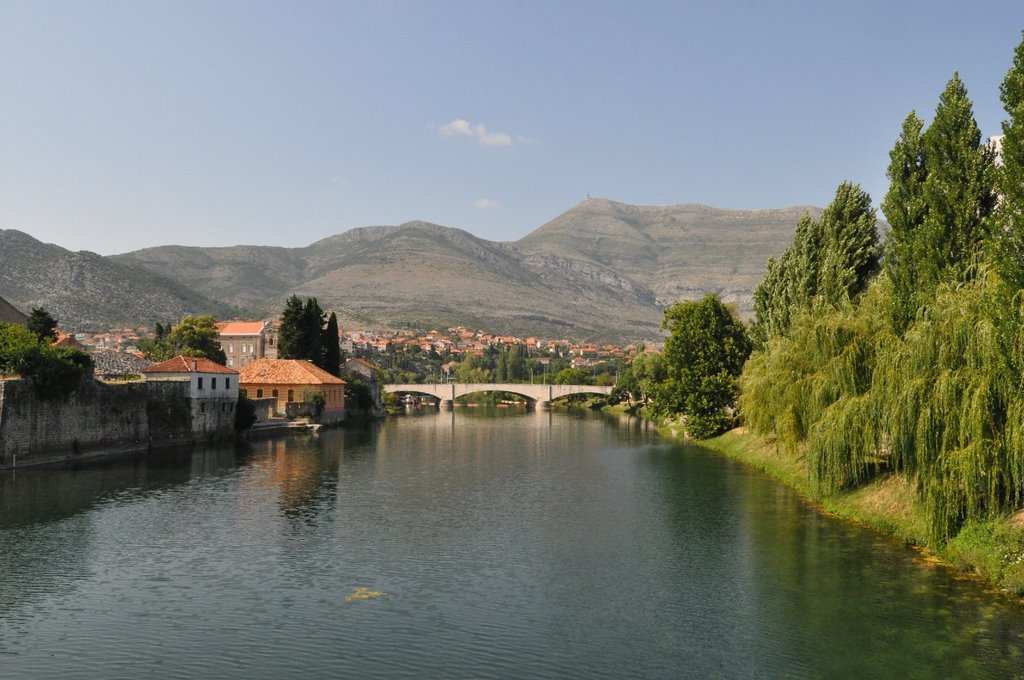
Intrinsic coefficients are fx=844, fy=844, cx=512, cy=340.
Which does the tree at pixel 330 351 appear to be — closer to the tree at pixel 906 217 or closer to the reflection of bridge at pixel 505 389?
the reflection of bridge at pixel 505 389

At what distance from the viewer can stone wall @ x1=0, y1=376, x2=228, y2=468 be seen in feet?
172

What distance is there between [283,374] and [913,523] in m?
80.0

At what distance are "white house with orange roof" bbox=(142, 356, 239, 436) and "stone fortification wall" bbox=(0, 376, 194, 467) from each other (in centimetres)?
113

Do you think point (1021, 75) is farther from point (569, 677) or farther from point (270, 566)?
point (270, 566)

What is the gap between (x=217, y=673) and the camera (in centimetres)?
1972

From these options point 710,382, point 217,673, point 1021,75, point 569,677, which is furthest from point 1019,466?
point 710,382

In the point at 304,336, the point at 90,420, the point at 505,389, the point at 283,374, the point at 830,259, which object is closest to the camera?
the point at 830,259

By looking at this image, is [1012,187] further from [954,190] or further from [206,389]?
[206,389]

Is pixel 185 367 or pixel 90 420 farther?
pixel 185 367

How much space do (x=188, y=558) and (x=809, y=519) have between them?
2627 cm

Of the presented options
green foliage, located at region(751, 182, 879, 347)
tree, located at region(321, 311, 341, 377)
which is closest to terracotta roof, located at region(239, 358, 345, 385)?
tree, located at region(321, 311, 341, 377)

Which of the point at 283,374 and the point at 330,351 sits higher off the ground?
the point at 330,351

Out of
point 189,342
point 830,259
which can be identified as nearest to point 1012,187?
point 830,259

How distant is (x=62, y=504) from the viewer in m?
40.7
